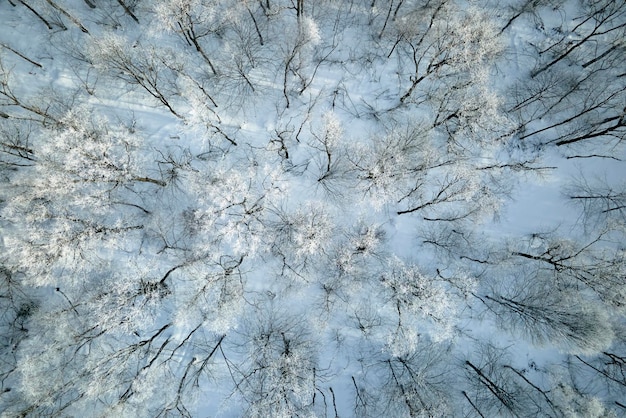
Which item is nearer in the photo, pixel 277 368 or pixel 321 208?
pixel 277 368

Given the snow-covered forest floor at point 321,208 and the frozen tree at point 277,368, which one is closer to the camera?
the frozen tree at point 277,368

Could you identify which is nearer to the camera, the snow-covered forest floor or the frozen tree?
the frozen tree

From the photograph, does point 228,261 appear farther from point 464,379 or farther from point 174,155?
point 464,379

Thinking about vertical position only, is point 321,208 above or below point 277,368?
above

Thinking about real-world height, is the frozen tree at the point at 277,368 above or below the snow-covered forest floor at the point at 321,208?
below

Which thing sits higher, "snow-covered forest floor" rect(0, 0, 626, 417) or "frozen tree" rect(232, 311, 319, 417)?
"snow-covered forest floor" rect(0, 0, 626, 417)

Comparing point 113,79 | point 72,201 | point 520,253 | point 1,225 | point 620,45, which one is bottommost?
point 1,225

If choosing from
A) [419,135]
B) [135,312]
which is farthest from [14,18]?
[419,135]

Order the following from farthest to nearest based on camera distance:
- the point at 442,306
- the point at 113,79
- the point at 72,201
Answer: the point at 113,79 → the point at 72,201 → the point at 442,306
